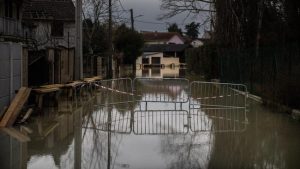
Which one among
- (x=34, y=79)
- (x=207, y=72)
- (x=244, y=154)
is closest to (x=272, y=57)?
(x=34, y=79)

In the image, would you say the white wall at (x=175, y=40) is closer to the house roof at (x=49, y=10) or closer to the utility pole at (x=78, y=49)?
the house roof at (x=49, y=10)

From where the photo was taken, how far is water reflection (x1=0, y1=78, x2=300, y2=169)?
10.2 metres

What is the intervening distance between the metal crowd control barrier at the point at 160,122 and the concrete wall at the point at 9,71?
404 centimetres

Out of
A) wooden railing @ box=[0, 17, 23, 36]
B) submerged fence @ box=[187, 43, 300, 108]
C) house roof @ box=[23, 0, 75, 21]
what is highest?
house roof @ box=[23, 0, 75, 21]

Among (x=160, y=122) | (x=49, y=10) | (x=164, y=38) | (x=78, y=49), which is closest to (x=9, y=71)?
(x=160, y=122)

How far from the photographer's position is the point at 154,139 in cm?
1338

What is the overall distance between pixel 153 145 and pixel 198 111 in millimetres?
8417

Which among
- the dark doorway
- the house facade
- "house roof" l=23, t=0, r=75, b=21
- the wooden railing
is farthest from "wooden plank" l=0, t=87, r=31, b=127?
the dark doorway

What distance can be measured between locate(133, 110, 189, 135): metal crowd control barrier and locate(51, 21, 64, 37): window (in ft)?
133

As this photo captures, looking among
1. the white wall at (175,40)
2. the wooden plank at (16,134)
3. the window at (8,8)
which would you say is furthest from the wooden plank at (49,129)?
the white wall at (175,40)

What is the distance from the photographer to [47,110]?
20000 millimetres

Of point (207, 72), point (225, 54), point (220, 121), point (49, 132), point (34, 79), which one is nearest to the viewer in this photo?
point (49, 132)

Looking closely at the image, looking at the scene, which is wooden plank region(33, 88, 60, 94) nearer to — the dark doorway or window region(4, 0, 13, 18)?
window region(4, 0, 13, 18)

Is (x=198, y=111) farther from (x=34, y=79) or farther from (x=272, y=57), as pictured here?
(x=34, y=79)
